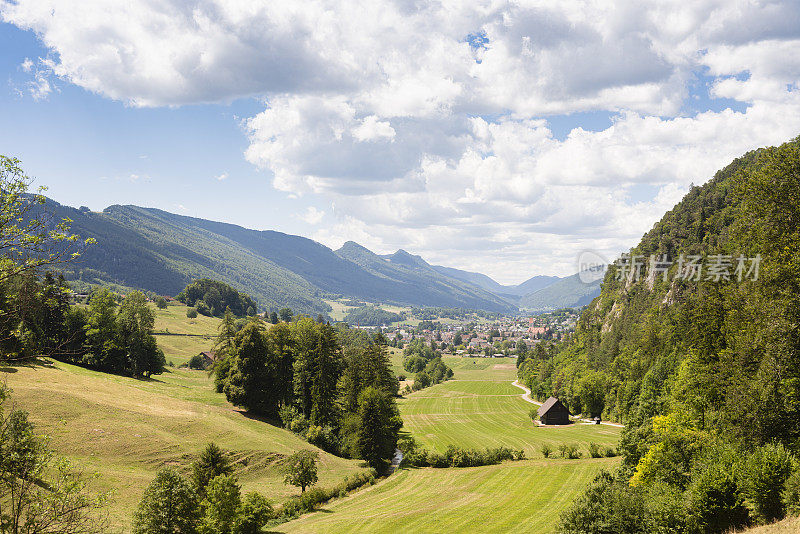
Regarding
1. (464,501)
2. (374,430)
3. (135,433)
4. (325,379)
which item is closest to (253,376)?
(325,379)

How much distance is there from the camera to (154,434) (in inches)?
1692

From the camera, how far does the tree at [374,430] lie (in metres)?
57.1

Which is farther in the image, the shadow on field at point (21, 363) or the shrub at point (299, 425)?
the shrub at point (299, 425)

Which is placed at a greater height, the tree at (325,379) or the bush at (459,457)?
the tree at (325,379)

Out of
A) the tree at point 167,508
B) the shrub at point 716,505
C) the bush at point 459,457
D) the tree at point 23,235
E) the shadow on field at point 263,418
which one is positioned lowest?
the bush at point 459,457

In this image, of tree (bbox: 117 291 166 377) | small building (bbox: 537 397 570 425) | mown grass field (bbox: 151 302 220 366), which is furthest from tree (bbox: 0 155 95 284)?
mown grass field (bbox: 151 302 220 366)

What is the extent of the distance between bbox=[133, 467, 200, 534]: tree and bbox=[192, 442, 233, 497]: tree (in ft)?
18.3

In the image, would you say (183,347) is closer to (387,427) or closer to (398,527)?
(387,427)

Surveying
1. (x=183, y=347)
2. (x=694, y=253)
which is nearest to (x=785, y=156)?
(x=694, y=253)

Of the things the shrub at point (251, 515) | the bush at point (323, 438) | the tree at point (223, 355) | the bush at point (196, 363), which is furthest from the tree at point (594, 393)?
the bush at point (196, 363)

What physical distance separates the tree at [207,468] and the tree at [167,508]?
5589 millimetres

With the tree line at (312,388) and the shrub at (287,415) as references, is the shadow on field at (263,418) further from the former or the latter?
the shrub at (287,415)

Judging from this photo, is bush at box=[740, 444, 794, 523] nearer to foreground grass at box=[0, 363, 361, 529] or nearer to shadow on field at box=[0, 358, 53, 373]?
shadow on field at box=[0, 358, 53, 373]

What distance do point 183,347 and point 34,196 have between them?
128m
